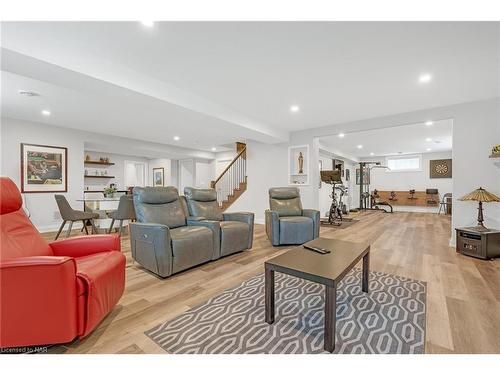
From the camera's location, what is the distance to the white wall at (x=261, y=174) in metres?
6.32

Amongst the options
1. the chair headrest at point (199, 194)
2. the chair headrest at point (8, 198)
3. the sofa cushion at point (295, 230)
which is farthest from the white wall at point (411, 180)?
the chair headrest at point (8, 198)

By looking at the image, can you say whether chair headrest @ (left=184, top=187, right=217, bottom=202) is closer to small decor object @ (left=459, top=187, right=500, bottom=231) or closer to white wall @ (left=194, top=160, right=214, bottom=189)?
small decor object @ (left=459, top=187, right=500, bottom=231)

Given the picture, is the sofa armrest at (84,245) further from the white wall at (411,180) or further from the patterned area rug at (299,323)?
the white wall at (411,180)

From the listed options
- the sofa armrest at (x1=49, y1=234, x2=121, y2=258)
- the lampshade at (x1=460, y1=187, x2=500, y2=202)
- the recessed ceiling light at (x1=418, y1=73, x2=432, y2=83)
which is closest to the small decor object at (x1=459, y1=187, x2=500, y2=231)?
the lampshade at (x1=460, y1=187, x2=500, y2=202)

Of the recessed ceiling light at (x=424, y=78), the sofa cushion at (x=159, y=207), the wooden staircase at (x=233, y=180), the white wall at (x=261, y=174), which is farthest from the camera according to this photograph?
the wooden staircase at (x=233, y=180)

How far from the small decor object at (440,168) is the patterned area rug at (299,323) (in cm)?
866

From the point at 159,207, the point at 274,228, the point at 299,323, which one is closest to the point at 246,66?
the point at 159,207

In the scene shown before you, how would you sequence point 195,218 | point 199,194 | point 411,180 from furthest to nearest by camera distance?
point 411,180 < point 199,194 < point 195,218

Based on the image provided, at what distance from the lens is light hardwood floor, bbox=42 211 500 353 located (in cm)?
154

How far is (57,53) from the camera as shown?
2.28 metres

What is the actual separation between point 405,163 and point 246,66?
380 inches

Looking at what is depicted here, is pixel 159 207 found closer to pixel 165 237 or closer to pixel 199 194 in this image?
pixel 199 194

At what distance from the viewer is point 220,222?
12.0 ft
